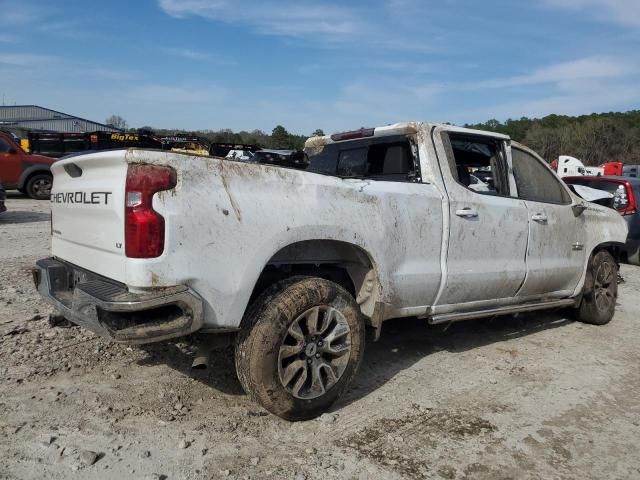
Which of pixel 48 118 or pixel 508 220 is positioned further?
pixel 48 118

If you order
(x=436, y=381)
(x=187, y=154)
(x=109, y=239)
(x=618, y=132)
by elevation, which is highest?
(x=618, y=132)

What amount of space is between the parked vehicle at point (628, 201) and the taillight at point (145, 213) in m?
8.80

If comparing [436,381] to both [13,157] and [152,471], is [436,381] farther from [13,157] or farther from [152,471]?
[13,157]

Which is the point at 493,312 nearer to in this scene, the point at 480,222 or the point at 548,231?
the point at 480,222

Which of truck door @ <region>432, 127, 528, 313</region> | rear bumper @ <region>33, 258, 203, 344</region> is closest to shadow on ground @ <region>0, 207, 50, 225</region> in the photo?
rear bumper @ <region>33, 258, 203, 344</region>

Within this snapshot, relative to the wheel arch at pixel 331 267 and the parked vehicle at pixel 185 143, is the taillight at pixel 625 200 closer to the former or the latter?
the wheel arch at pixel 331 267

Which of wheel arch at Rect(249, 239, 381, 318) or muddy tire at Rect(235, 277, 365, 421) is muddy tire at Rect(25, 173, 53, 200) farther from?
muddy tire at Rect(235, 277, 365, 421)

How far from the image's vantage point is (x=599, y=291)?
586 cm

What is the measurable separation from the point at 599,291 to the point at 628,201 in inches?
187

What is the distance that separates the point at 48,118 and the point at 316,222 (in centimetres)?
Answer: 5918

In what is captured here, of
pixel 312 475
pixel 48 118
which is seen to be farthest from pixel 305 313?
pixel 48 118

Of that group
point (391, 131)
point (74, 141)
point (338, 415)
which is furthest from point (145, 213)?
point (74, 141)

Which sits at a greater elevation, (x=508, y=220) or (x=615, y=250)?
(x=508, y=220)

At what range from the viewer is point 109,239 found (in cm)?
291
